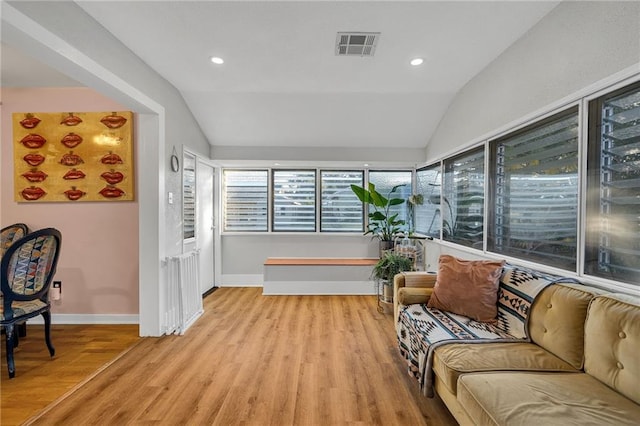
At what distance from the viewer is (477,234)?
114 inches

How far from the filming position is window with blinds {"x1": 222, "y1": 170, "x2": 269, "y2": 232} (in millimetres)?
4801

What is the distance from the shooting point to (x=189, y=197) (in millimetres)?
3518

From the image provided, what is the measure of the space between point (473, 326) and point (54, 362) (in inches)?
131

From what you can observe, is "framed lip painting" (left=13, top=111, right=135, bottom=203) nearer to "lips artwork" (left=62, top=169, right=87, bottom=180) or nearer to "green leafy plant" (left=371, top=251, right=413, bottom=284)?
"lips artwork" (left=62, top=169, right=87, bottom=180)

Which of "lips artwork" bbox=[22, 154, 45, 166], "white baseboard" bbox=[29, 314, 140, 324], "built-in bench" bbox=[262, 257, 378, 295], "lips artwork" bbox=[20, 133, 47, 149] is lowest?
"white baseboard" bbox=[29, 314, 140, 324]

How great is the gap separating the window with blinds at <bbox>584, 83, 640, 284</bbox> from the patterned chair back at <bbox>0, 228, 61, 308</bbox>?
3.94 metres

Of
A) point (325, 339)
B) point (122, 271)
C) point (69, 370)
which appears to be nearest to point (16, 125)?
point (122, 271)

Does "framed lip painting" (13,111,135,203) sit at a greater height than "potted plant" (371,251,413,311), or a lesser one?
greater

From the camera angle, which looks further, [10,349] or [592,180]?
[10,349]

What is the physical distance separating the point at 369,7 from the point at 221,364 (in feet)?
9.50

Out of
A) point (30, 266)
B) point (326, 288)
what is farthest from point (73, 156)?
point (326, 288)

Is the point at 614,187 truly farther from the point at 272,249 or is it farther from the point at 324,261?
the point at 272,249

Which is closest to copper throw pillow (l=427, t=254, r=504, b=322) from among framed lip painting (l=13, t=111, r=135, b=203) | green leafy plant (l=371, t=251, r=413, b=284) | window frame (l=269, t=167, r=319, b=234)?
green leafy plant (l=371, t=251, r=413, b=284)

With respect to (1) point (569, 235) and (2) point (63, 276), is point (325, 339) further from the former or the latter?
(2) point (63, 276)
